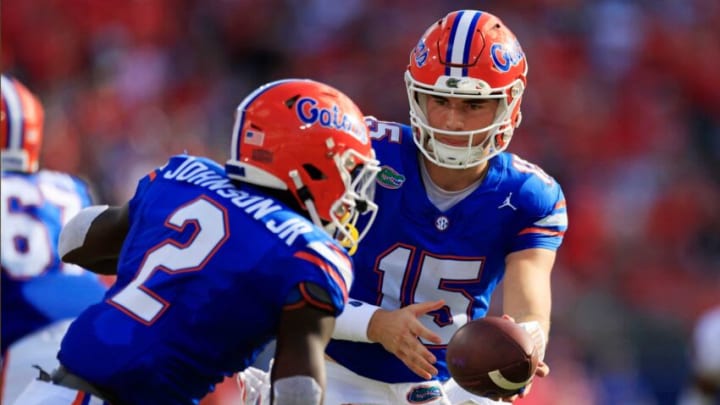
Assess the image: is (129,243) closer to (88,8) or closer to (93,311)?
(93,311)

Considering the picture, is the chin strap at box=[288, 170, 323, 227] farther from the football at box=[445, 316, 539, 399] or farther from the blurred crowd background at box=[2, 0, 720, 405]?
the blurred crowd background at box=[2, 0, 720, 405]

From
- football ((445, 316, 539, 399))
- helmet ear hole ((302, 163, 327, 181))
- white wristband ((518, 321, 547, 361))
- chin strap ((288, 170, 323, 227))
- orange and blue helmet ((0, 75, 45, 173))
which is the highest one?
helmet ear hole ((302, 163, 327, 181))

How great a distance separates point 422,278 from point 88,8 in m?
6.57

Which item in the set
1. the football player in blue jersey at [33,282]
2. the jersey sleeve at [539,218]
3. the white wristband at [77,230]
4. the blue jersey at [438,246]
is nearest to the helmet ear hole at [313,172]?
the white wristband at [77,230]

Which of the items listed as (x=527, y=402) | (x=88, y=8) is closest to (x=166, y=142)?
(x=88, y=8)

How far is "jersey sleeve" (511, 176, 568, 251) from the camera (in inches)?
146

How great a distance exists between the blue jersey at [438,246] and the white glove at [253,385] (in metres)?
0.22

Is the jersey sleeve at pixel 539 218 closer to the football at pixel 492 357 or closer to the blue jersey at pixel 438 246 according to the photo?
the blue jersey at pixel 438 246

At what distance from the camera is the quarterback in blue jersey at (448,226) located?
372 centimetres

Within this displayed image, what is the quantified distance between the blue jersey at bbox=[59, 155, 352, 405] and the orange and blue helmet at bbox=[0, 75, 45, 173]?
7.20ft

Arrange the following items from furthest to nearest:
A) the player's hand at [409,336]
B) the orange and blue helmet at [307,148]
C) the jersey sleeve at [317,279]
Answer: the player's hand at [409,336] < the orange and blue helmet at [307,148] < the jersey sleeve at [317,279]

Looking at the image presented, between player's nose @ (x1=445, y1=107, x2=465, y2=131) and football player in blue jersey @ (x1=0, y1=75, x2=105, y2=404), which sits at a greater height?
player's nose @ (x1=445, y1=107, x2=465, y2=131)

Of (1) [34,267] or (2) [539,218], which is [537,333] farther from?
(1) [34,267]

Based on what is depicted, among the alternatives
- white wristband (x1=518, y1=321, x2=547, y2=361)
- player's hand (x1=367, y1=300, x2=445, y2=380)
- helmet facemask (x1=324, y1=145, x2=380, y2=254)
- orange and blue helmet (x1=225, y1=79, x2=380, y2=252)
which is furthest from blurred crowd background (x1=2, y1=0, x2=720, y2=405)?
orange and blue helmet (x1=225, y1=79, x2=380, y2=252)
